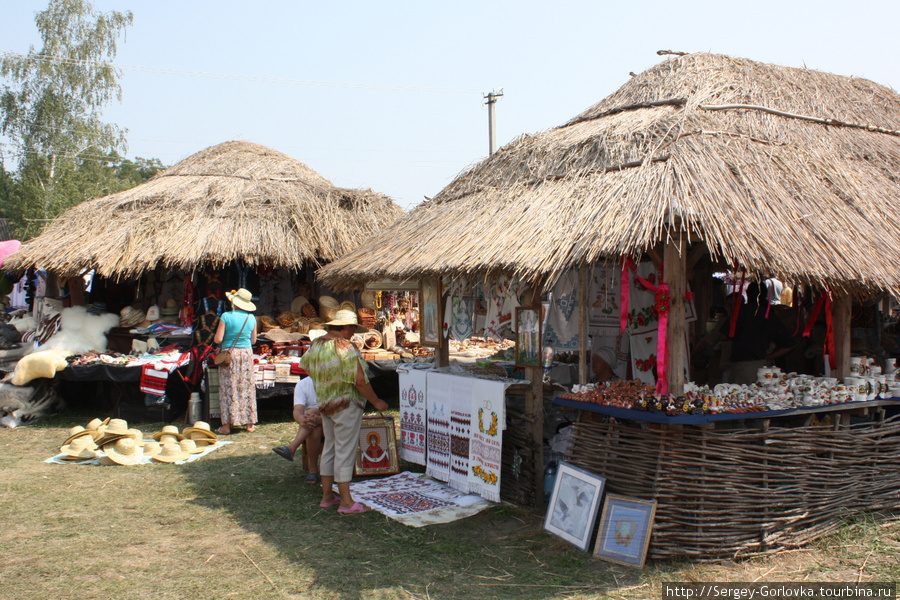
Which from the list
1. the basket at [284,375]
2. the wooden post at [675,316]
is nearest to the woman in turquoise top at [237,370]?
the basket at [284,375]

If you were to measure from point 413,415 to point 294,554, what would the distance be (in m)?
2.29

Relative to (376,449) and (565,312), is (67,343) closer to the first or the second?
(376,449)

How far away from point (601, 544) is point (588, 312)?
2.63 meters

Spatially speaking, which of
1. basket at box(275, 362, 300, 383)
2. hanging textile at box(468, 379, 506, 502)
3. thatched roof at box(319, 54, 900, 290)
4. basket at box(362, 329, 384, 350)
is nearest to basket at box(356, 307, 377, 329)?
basket at box(362, 329, 384, 350)

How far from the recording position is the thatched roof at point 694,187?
4797 mm

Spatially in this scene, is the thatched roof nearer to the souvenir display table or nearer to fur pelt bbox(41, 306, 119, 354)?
the souvenir display table

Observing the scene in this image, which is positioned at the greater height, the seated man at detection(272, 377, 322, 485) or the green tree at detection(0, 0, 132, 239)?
the green tree at detection(0, 0, 132, 239)

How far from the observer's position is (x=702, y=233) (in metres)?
4.65

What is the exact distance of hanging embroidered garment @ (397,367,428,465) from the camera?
22.7 ft

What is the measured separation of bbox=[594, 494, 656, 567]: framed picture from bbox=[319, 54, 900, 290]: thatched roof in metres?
1.65

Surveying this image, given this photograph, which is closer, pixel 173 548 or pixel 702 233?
pixel 702 233

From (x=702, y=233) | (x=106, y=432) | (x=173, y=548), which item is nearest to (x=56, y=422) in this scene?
(x=106, y=432)

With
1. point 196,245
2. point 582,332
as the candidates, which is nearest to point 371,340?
point 196,245

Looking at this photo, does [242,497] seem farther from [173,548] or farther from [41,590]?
[41,590]
